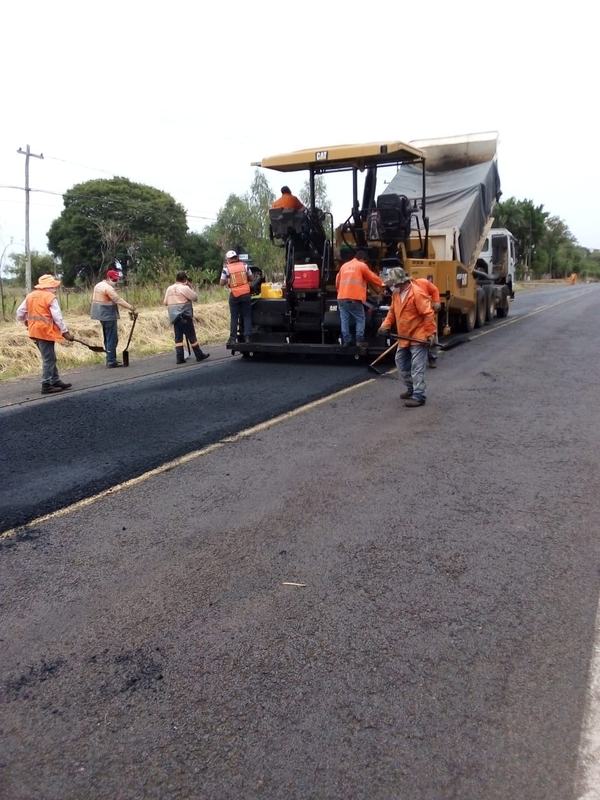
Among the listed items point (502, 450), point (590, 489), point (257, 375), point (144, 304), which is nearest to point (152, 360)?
point (257, 375)

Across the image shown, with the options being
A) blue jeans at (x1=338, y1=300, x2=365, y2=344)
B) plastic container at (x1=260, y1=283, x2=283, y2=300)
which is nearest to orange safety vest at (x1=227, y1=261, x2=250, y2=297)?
plastic container at (x1=260, y1=283, x2=283, y2=300)

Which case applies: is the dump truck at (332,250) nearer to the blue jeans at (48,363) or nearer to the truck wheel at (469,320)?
the truck wheel at (469,320)

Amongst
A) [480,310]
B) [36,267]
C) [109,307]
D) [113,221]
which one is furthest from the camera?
[113,221]

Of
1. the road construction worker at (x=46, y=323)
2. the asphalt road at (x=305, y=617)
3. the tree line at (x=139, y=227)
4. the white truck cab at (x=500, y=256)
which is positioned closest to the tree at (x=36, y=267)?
the tree line at (x=139, y=227)

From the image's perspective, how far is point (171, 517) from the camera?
4605mm

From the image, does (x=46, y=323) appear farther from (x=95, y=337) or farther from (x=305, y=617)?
(x=305, y=617)

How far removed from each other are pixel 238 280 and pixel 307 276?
1.12 m

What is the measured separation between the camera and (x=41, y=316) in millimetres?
9344

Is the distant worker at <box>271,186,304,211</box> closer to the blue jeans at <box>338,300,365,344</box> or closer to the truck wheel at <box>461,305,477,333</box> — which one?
the blue jeans at <box>338,300,365,344</box>

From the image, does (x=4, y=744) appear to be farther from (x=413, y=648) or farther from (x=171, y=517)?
(x=171, y=517)

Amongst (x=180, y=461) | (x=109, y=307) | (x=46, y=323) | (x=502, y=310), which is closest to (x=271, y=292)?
(x=109, y=307)

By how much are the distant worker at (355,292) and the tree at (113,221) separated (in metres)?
26.7

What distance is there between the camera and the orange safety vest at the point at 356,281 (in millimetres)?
10227

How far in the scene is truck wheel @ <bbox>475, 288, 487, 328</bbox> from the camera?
16392mm
